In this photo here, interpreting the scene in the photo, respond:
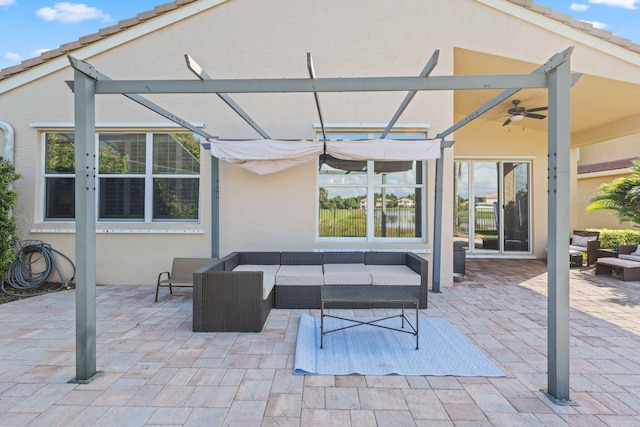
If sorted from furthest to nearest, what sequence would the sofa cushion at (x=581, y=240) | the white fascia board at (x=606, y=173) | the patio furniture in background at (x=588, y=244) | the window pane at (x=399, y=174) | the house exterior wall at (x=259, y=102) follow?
the white fascia board at (x=606, y=173) → the sofa cushion at (x=581, y=240) → the patio furniture in background at (x=588, y=244) → the window pane at (x=399, y=174) → the house exterior wall at (x=259, y=102)

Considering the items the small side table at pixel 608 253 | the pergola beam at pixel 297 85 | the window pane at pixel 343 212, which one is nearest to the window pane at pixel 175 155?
the window pane at pixel 343 212

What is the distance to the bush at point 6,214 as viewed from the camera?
6051 millimetres

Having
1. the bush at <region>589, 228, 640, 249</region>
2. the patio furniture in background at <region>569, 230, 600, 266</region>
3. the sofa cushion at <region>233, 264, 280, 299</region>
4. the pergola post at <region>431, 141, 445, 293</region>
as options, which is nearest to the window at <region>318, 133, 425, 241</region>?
the pergola post at <region>431, 141, 445, 293</region>

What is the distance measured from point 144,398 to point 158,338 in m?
1.37

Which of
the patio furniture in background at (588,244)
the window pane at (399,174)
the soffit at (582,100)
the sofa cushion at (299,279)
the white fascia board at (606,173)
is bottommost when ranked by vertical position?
the sofa cushion at (299,279)

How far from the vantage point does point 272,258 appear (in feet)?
19.8

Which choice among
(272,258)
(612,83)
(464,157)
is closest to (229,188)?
(272,258)

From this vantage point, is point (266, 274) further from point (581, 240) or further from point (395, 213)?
point (581, 240)

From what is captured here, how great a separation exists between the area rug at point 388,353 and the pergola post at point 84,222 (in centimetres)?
192

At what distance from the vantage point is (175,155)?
6.86 meters

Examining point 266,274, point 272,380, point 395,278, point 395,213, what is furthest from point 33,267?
point 395,213

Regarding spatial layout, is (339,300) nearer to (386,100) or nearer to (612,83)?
(386,100)

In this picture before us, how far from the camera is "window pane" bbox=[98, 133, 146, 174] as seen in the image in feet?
22.5

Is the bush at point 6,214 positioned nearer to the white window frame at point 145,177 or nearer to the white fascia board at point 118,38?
the white window frame at point 145,177
